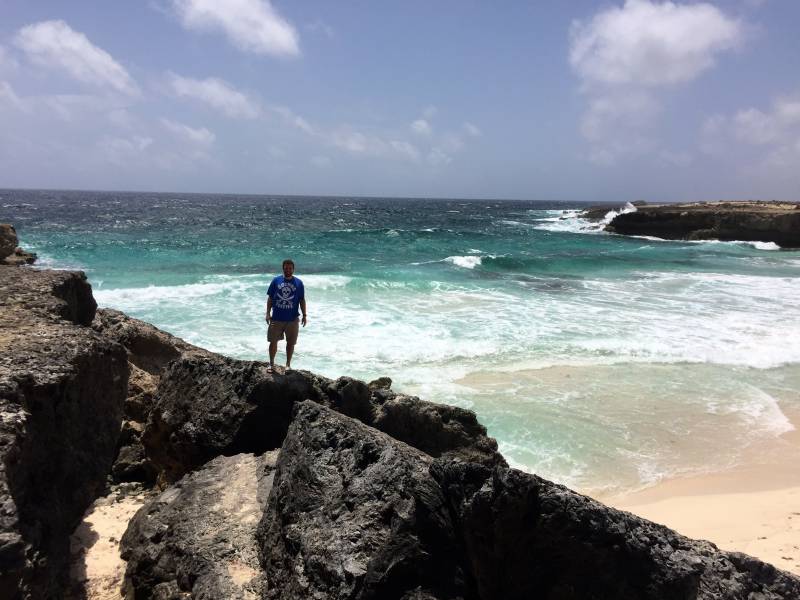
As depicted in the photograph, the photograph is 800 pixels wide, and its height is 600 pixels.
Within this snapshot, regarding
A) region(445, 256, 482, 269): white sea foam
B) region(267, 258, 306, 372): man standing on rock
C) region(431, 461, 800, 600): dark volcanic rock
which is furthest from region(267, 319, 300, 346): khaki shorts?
region(445, 256, 482, 269): white sea foam

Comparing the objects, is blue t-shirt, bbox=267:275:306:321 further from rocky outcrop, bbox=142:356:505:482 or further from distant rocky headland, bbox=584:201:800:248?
distant rocky headland, bbox=584:201:800:248

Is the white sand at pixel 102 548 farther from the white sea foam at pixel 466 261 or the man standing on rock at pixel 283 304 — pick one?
the white sea foam at pixel 466 261

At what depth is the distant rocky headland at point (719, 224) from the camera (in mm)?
41188

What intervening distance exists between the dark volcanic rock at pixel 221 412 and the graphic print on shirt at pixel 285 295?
1541mm

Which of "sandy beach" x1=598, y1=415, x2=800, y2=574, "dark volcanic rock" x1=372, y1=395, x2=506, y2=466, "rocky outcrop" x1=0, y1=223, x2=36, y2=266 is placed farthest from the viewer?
"rocky outcrop" x1=0, y1=223, x2=36, y2=266

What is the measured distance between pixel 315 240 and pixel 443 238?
1091 cm

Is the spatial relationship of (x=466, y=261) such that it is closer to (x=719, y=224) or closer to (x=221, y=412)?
(x=221, y=412)

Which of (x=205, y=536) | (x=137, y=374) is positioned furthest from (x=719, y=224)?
(x=205, y=536)

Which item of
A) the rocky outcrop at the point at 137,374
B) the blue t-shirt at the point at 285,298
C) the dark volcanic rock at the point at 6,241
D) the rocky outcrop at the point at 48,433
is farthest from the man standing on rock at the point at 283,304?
the dark volcanic rock at the point at 6,241

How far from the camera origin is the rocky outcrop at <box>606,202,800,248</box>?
41188 millimetres

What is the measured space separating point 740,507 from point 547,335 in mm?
6992

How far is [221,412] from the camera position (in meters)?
4.93

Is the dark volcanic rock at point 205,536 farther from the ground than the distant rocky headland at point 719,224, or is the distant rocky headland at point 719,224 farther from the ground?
the distant rocky headland at point 719,224

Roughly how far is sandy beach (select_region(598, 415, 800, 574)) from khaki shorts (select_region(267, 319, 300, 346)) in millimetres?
4228
